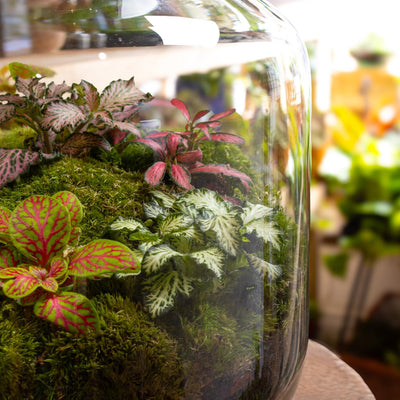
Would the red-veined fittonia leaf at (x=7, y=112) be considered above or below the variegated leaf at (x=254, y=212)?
above

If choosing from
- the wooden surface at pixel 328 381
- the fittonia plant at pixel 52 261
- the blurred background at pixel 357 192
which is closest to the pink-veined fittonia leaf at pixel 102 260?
the fittonia plant at pixel 52 261

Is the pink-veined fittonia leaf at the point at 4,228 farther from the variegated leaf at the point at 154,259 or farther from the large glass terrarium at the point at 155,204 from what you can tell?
the variegated leaf at the point at 154,259

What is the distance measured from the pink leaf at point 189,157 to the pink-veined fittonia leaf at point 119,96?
0.08 meters

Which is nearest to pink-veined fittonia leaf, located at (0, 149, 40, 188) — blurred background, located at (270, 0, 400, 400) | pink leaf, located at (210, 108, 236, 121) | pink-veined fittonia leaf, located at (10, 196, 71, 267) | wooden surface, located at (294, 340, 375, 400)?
pink-veined fittonia leaf, located at (10, 196, 71, 267)

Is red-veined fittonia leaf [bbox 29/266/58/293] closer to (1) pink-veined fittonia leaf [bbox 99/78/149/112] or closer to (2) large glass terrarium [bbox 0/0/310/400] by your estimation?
(2) large glass terrarium [bbox 0/0/310/400]

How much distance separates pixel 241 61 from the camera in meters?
0.63

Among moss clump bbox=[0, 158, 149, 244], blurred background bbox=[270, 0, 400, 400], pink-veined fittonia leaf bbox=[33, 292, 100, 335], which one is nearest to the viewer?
pink-veined fittonia leaf bbox=[33, 292, 100, 335]

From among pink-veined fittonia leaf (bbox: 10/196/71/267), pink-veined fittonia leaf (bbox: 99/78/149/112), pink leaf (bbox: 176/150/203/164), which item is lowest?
pink-veined fittonia leaf (bbox: 10/196/71/267)

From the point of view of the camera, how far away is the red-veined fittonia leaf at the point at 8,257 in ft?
1.47

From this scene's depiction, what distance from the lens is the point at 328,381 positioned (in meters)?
0.69

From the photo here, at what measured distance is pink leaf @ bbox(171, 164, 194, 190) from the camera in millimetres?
514

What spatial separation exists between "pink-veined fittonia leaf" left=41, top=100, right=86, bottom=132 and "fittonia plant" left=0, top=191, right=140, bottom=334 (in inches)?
4.3

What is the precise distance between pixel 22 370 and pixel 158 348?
116 millimetres

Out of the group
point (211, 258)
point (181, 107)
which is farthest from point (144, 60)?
point (211, 258)
